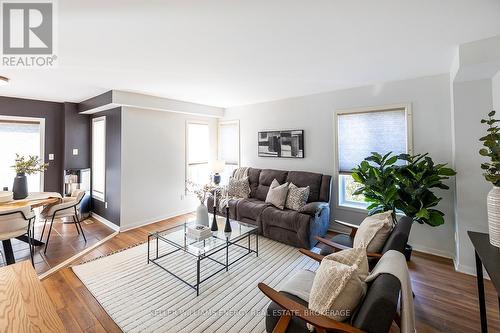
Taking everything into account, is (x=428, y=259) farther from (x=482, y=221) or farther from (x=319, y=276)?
(x=319, y=276)

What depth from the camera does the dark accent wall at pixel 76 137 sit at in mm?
4737

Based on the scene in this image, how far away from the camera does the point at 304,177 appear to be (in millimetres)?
4133

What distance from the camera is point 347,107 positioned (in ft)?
12.8

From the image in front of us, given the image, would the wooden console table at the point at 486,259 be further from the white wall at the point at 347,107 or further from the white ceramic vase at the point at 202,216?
the white ceramic vase at the point at 202,216

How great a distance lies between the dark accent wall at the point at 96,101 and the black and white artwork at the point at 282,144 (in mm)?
2919

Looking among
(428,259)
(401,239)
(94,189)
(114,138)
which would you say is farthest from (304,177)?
(94,189)

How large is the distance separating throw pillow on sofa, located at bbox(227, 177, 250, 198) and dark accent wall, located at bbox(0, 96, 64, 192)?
363cm

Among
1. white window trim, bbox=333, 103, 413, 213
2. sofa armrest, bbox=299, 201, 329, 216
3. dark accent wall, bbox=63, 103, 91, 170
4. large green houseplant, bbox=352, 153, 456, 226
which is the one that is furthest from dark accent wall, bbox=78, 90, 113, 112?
large green houseplant, bbox=352, 153, 456, 226

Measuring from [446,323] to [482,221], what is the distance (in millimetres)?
1355

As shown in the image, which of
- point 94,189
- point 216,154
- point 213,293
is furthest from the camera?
point 216,154

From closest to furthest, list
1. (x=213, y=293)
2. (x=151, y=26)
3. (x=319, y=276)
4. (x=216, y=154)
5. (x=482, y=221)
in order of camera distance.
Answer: (x=319, y=276), (x=151, y=26), (x=213, y=293), (x=482, y=221), (x=216, y=154)

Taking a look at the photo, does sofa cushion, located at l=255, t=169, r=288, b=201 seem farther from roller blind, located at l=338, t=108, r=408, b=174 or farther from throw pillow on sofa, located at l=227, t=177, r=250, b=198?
roller blind, located at l=338, t=108, r=408, b=174

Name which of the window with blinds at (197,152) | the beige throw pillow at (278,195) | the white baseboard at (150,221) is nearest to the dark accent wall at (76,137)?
the white baseboard at (150,221)

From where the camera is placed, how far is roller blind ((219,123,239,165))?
220 inches
